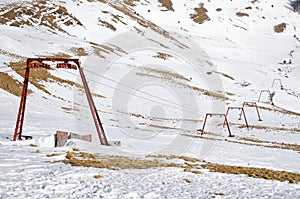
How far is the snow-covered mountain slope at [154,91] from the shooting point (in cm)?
1330

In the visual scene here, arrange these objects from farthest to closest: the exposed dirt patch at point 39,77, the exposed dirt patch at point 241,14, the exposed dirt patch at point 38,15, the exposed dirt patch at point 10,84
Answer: the exposed dirt patch at point 241,14 < the exposed dirt patch at point 38,15 < the exposed dirt patch at point 39,77 < the exposed dirt patch at point 10,84

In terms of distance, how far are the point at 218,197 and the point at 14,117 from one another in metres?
22.0

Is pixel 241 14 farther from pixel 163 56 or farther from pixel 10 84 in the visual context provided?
pixel 10 84

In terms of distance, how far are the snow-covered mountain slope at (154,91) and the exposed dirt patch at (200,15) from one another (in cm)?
62

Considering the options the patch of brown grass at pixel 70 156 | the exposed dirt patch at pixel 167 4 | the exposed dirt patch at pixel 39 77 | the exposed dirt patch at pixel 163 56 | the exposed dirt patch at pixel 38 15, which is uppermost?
the exposed dirt patch at pixel 167 4

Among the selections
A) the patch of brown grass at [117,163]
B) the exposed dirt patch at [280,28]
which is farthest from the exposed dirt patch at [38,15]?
the exposed dirt patch at [280,28]

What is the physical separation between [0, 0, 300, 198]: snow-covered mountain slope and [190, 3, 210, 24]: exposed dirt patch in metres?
0.62

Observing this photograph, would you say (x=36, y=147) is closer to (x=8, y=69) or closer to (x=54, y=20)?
(x=8, y=69)

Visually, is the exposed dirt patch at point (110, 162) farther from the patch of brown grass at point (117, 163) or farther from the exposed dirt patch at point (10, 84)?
the exposed dirt patch at point (10, 84)

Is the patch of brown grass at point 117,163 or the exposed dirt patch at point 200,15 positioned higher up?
the exposed dirt patch at point 200,15

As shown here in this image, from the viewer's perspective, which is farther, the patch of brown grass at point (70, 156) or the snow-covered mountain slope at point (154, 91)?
the patch of brown grass at point (70, 156)

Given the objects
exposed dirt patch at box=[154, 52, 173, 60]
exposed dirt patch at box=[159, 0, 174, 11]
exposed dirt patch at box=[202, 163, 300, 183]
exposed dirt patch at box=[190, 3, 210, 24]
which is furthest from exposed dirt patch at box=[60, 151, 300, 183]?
exposed dirt patch at box=[159, 0, 174, 11]

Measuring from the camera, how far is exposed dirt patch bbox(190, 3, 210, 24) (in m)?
163

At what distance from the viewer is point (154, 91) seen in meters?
64.1
